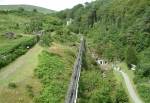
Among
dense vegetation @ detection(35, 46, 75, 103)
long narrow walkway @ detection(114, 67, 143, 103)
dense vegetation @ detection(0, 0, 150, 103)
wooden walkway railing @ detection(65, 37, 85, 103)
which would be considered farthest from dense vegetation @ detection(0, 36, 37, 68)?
long narrow walkway @ detection(114, 67, 143, 103)

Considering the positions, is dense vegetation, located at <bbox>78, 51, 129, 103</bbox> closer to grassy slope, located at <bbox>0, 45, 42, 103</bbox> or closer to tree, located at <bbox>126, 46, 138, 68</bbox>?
grassy slope, located at <bbox>0, 45, 42, 103</bbox>

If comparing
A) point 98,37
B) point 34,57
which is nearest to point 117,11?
point 98,37

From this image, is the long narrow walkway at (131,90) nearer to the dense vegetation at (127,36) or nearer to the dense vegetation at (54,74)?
the dense vegetation at (127,36)

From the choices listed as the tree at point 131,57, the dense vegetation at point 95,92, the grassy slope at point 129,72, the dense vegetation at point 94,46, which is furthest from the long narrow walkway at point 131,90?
the dense vegetation at point 95,92

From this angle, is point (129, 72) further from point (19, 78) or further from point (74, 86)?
point (19, 78)

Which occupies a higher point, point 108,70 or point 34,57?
point 34,57

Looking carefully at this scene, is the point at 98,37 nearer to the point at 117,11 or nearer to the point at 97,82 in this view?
the point at 117,11
